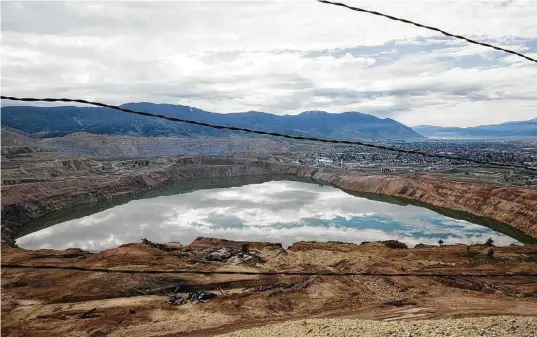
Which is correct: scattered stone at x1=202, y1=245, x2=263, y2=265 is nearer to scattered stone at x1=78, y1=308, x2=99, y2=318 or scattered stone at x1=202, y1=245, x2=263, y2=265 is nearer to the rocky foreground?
the rocky foreground

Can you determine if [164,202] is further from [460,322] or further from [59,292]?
[460,322]

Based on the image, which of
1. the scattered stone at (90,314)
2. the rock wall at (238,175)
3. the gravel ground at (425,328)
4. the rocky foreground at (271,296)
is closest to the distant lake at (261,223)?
the rock wall at (238,175)

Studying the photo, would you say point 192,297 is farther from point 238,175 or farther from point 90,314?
point 238,175

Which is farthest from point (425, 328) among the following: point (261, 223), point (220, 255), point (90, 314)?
point (261, 223)

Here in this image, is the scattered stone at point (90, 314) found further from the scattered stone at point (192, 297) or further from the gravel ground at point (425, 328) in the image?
the gravel ground at point (425, 328)

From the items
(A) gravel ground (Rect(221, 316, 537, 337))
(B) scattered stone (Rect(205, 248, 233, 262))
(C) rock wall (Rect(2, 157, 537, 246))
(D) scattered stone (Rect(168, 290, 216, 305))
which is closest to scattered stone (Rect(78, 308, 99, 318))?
(D) scattered stone (Rect(168, 290, 216, 305))

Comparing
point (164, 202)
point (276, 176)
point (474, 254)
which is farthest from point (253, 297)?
point (276, 176)

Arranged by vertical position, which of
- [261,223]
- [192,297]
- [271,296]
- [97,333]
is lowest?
[261,223]
